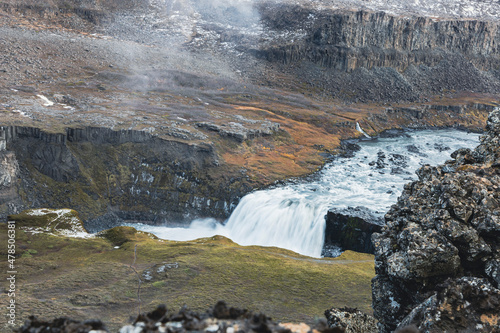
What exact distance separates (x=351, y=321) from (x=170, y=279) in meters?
17.4

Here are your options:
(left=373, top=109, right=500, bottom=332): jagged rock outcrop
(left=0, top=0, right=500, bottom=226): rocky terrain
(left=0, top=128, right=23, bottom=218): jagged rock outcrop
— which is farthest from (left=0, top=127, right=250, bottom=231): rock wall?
(left=373, top=109, right=500, bottom=332): jagged rock outcrop

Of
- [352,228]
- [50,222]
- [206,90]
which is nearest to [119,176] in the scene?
[50,222]

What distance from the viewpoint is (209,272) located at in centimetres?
3319

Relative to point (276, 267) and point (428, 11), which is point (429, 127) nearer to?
point (428, 11)

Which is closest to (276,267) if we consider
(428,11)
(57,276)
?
(57,276)

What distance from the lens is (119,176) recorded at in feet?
235

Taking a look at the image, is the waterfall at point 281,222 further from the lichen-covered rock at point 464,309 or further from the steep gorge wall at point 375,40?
the steep gorge wall at point 375,40

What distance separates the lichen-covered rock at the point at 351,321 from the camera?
688 inches

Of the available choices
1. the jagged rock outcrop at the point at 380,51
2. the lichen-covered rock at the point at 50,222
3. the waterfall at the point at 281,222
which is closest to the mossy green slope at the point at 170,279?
the lichen-covered rock at the point at 50,222

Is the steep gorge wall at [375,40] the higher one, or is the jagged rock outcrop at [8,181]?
the steep gorge wall at [375,40]

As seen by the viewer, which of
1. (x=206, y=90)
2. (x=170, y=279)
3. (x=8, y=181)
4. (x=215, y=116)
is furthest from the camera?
(x=206, y=90)

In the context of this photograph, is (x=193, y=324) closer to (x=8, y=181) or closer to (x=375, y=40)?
(x=8, y=181)

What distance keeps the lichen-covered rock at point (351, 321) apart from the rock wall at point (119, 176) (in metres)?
51.3

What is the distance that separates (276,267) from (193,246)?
10.3 metres
